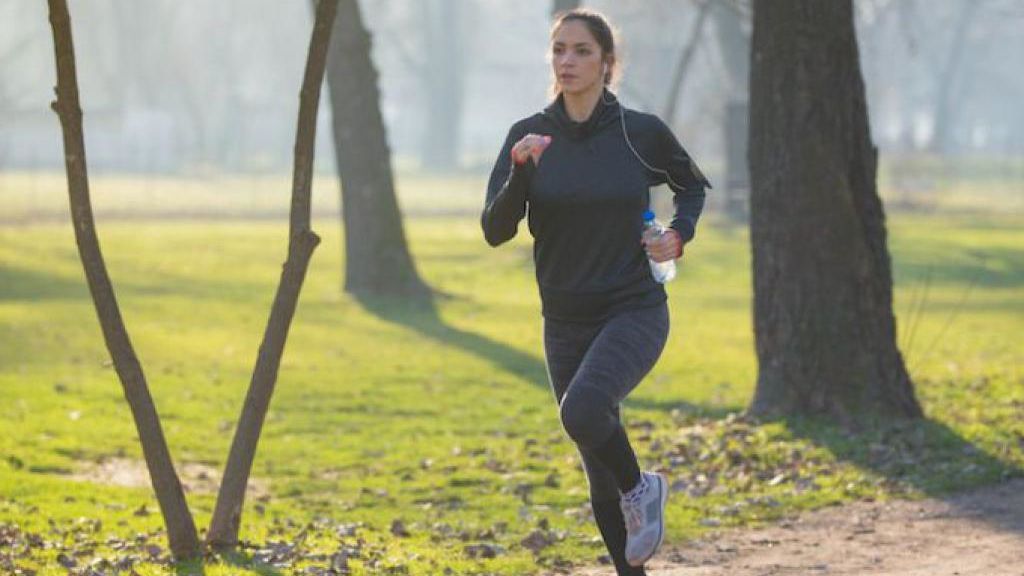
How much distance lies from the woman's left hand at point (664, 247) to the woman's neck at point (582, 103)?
545 millimetres

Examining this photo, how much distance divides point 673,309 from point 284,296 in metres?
15.6

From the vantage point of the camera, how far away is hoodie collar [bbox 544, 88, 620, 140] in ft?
22.0

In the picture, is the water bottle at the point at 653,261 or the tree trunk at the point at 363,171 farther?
the tree trunk at the point at 363,171

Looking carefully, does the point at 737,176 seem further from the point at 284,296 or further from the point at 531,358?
the point at 284,296

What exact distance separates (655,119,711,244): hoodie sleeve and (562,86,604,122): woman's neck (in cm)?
25

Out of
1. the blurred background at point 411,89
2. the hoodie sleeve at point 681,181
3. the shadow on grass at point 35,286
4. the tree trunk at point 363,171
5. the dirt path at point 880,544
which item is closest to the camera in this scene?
the hoodie sleeve at point 681,181

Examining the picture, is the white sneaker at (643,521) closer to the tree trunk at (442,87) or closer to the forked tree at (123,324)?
the forked tree at (123,324)

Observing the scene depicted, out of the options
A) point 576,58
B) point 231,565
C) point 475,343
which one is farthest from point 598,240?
point 475,343

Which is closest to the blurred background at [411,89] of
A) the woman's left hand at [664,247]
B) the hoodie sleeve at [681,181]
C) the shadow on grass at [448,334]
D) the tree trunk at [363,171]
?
the tree trunk at [363,171]

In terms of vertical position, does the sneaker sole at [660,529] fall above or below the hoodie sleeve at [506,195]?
below

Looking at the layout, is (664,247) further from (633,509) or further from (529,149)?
(633,509)

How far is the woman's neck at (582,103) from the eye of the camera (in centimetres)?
670

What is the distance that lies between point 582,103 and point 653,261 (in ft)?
2.07

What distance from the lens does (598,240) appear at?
21.6 ft
